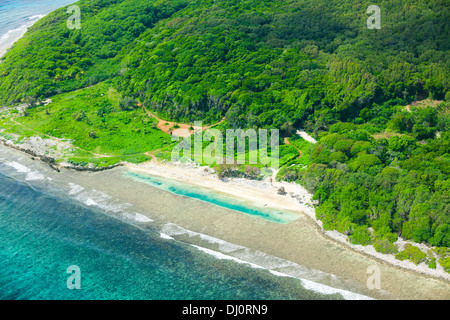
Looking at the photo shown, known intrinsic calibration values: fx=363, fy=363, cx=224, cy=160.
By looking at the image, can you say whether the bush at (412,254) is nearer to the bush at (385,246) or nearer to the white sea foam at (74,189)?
the bush at (385,246)

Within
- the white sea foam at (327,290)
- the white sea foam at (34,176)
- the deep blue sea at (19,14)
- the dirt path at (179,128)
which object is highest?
the deep blue sea at (19,14)

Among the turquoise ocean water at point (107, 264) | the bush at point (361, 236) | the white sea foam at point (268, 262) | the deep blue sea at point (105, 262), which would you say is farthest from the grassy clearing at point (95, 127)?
the bush at point (361, 236)

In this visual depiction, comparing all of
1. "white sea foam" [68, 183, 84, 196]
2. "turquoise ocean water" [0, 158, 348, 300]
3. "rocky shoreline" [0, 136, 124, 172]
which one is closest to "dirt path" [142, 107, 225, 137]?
"rocky shoreline" [0, 136, 124, 172]

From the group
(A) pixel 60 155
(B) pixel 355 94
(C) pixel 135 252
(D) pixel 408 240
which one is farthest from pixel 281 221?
(A) pixel 60 155

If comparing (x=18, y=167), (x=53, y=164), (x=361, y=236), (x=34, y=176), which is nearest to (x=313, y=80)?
(x=361, y=236)
